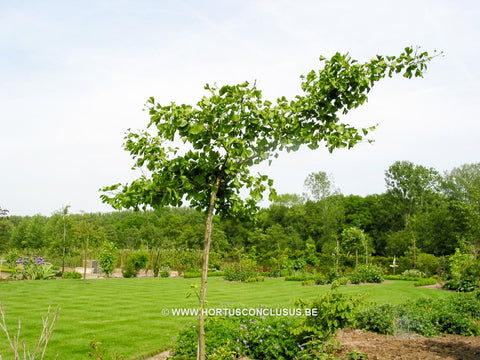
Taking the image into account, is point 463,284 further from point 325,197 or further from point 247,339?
point 325,197

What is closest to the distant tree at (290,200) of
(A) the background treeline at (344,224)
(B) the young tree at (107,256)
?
(A) the background treeline at (344,224)

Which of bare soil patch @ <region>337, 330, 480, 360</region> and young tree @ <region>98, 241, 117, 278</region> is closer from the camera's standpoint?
bare soil patch @ <region>337, 330, 480, 360</region>

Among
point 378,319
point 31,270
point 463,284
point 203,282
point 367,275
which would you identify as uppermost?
point 203,282

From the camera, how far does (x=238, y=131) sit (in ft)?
10.3

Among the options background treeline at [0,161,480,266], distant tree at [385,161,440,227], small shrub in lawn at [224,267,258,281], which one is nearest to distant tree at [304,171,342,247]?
background treeline at [0,161,480,266]

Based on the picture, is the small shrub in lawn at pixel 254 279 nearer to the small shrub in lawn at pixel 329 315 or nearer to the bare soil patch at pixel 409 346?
the bare soil patch at pixel 409 346

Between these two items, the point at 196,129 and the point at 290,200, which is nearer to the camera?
the point at 196,129

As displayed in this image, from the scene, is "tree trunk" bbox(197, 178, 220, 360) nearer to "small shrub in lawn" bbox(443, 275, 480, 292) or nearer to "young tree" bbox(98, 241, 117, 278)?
"small shrub in lawn" bbox(443, 275, 480, 292)

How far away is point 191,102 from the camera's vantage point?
3.05 meters

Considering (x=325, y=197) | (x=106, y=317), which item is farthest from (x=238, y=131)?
(x=325, y=197)

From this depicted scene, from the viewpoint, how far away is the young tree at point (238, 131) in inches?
116

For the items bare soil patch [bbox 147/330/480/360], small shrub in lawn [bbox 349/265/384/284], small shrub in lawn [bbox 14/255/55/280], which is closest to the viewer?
bare soil patch [bbox 147/330/480/360]

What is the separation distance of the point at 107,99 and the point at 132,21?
251 cm

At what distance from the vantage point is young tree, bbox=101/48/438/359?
295 cm
